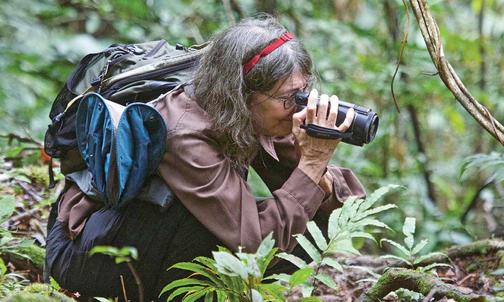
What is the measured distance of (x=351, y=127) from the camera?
8.64ft

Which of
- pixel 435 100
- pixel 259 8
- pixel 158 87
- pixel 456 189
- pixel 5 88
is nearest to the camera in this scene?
pixel 158 87

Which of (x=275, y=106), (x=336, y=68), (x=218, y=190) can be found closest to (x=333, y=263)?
(x=218, y=190)

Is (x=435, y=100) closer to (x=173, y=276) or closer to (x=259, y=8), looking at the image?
(x=259, y=8)

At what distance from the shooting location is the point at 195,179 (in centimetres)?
250

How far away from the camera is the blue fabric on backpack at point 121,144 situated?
2.39m

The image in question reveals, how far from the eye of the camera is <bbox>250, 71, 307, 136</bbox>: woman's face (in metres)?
2.67

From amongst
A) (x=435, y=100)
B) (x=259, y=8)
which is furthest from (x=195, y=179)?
(x=435, y=100)

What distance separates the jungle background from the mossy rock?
4.31 ft

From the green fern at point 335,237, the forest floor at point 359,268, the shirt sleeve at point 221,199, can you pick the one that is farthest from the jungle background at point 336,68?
the green fern at point 335,237

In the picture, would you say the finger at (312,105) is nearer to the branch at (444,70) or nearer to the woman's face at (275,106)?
the woman's face at (275,106)

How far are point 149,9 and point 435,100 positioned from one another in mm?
3388

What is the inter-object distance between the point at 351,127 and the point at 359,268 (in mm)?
706

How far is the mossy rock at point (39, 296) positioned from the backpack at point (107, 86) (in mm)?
400

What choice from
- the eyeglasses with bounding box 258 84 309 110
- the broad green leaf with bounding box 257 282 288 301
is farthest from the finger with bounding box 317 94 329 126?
the broad green leaf with bounding box 257 282 288 301
